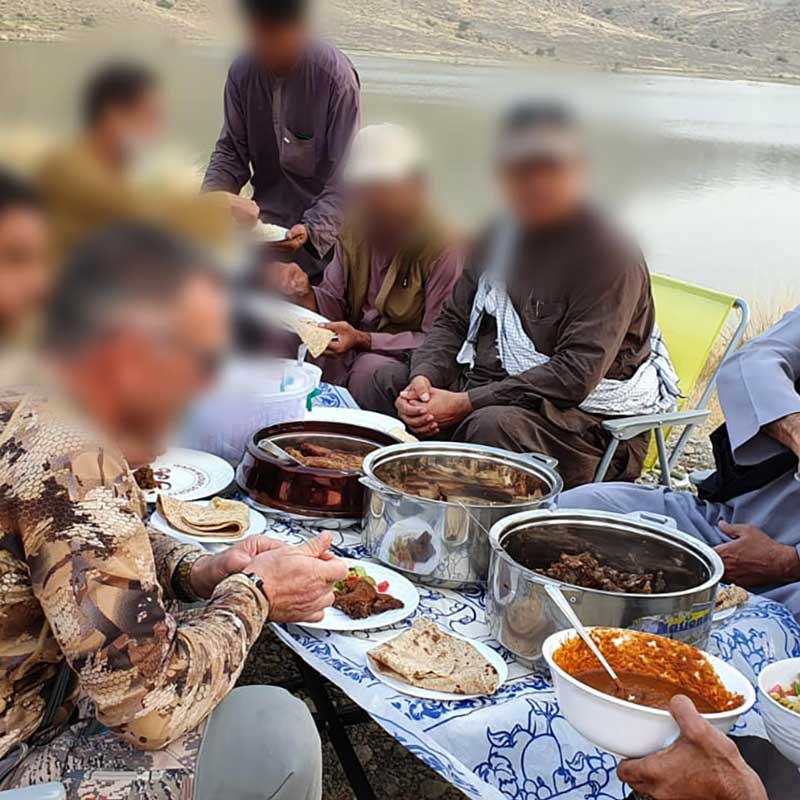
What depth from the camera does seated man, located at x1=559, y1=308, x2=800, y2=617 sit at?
2.24 meters

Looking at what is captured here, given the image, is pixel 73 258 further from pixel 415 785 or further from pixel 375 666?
pixel 415 785

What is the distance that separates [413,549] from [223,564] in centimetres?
37

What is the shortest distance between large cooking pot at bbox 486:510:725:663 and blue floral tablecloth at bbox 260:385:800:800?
9 cm

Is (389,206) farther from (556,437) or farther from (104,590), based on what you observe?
(104,590)

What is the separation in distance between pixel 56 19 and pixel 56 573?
2.01 feet

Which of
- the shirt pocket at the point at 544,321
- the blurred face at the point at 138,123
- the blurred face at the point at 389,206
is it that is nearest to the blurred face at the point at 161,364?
→ the blurred face at the point at 138,123

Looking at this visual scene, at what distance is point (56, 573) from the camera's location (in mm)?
1171

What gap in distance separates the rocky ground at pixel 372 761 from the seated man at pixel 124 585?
0.99m

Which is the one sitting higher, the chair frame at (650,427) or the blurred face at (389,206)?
the blurred face at (389,206)

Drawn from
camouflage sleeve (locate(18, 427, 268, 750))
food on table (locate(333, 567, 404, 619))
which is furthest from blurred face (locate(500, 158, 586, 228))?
camouflage sleeve (locate(18, 427, 268, 750))

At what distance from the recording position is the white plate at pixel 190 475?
2180 mm

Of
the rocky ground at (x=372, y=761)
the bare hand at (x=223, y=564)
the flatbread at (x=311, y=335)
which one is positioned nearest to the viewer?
the bare hand at (x=223, y=564)

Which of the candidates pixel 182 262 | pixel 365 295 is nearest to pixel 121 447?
pixel 182 262

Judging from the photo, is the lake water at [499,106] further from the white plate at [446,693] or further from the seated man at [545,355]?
the white plate at [446,693]
